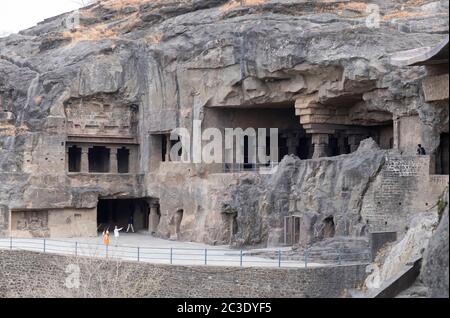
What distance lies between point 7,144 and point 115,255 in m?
9.81

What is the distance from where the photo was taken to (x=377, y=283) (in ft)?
75.3

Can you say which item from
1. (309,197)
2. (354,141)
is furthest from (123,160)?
(309,197)

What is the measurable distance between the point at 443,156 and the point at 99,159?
17.8 meters

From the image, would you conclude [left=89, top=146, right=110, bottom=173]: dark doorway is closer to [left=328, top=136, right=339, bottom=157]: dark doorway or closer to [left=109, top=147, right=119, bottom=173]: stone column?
[left=109, top=147, right=119, bottom=173]: stone column

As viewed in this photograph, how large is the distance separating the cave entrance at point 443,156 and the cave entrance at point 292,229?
4777 millimetres

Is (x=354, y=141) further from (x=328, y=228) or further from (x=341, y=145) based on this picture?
(x=328, y=228)

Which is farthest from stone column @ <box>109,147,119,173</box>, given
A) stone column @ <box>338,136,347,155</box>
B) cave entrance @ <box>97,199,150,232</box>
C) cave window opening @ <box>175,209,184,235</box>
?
stone column @ <box>338,136,347,155</box>

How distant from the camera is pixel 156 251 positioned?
103 ft

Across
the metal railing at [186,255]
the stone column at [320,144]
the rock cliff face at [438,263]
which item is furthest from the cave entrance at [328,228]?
the rock cliff face at [438,263]

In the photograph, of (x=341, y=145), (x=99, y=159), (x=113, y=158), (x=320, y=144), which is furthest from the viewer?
(x=99, y=159)

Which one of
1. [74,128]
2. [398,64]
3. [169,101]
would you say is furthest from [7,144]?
[398,64]

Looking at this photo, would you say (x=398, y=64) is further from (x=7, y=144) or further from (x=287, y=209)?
(x=7, y=144)

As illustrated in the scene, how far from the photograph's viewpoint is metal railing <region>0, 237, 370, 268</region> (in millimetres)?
26734

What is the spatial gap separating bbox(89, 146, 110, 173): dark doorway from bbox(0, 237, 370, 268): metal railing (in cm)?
764
